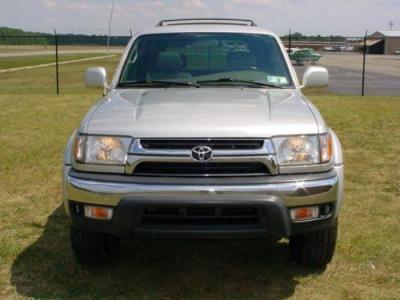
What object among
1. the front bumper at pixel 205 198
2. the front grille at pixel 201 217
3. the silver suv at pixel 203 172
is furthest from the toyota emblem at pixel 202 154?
the front grille at pixel 201 217

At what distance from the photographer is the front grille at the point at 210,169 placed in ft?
10.3

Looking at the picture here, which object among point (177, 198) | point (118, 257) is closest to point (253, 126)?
point (177, 198)

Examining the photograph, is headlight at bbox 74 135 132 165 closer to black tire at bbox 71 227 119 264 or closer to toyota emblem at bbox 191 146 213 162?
toyota emblem at bbox 191 146 213 162

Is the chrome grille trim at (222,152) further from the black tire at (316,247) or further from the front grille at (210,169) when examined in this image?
the black tire at (316,247)

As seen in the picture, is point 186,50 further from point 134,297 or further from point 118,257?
point 134,297

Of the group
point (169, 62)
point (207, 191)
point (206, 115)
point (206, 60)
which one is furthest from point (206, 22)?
point (207, 191)

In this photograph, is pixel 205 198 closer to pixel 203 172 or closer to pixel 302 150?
pixel 203 172

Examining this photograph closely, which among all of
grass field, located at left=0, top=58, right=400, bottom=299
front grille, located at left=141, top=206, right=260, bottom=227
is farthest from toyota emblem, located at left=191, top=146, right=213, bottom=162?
grass field, located at left=0, top=58, right=400, bottom=299

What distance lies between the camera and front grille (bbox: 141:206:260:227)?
3.13m

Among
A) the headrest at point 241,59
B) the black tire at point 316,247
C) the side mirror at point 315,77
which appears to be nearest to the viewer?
the black tire at point 316,247

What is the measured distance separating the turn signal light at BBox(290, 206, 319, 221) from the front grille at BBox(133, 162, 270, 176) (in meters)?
0.27

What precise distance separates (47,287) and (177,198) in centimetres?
118

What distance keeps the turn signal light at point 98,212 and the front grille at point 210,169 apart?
0.27m

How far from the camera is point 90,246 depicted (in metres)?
3.71
